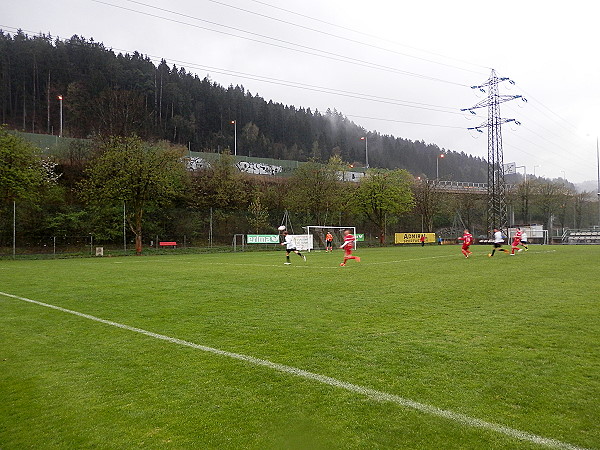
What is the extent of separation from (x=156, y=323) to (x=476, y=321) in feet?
18.9

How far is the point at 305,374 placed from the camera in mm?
4793

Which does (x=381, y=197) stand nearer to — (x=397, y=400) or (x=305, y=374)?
(x=305, y=374)

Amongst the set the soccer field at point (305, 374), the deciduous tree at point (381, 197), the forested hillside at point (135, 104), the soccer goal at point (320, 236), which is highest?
the forested hillside at point (135, 104)

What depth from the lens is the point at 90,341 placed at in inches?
258

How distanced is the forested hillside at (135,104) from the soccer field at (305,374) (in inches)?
1946

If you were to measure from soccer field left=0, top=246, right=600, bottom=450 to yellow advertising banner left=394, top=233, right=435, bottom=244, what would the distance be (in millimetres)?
48607

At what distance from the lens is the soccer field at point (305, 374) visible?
3.47 metres

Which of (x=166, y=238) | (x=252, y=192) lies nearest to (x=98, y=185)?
(x=166, y=238)

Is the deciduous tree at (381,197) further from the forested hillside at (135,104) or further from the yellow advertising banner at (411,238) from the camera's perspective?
the forested hillside at (135,104)

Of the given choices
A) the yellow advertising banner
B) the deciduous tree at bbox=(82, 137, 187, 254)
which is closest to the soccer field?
the deciduous tree at bbox=(82, 137, 187, 254)

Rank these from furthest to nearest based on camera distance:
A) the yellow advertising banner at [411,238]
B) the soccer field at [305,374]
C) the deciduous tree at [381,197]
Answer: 1. the yellow advertising banner at [411,238]
2. the deciduous tree at [381,197]
3. the soccer field at [305,374]

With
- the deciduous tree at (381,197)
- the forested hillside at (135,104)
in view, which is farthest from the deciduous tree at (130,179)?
the deciduous tree at (381,197)

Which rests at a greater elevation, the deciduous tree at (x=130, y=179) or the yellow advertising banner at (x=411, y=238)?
the deciduous tree at (x=130, y=179)

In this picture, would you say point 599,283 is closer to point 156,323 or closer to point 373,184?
point 156,323
